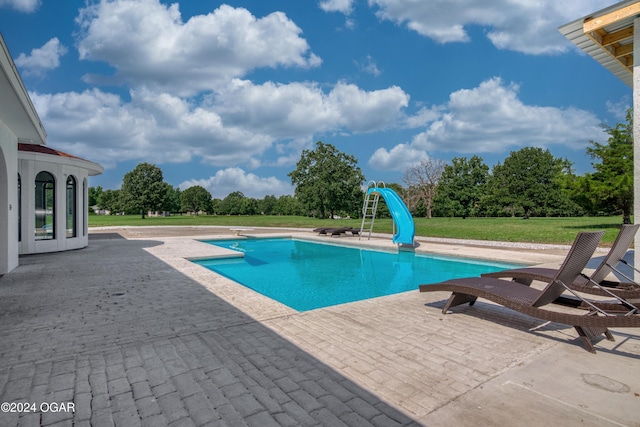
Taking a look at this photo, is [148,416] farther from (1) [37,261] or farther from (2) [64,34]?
(2) [64,34]

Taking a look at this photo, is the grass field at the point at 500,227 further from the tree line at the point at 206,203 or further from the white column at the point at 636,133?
the tree line at the point at 206,203

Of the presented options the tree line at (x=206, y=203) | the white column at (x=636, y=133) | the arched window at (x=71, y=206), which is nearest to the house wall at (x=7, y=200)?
the arched window at (x=71, y=206)

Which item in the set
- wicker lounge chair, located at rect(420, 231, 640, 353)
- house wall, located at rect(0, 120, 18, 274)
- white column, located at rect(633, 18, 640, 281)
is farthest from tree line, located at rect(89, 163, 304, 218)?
wicker lounge chair, located at rect(420, 231, 640, 353)

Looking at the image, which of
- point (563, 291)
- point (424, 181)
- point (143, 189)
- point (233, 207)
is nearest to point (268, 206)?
point (233, 207)

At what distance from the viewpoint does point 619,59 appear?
7.09 metres

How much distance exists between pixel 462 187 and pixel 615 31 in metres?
46.7

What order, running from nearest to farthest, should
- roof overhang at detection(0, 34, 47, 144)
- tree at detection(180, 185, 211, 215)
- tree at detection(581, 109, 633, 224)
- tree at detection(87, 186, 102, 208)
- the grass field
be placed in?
1. roof overhang at detection(0, 34, 47, 144)
2. the grass field
3. tree at detection(581, 109, 633, 224)
4. tree at detection(180, 185, 211, 215)
5. tree at detection(87, 186, 102, 208)

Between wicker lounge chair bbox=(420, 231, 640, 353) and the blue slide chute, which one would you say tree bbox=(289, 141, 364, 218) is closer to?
the blue slide chute

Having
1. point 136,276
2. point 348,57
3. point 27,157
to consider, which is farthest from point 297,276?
point 348,57

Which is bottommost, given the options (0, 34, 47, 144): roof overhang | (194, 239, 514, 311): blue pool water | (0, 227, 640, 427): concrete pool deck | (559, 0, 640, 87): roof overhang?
(194, 239, 514, 311): blue pool water

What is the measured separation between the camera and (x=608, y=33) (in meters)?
6.40

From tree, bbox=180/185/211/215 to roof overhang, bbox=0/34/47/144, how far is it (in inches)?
2990

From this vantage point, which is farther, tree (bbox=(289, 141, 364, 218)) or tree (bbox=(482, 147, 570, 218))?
tree (bbox=(482, 147, 570, 218))

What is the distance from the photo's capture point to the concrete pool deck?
2.41 meters
